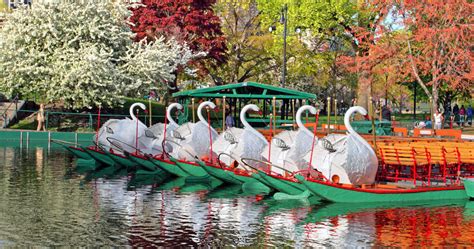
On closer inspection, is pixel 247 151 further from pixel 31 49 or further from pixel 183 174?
pixel 31 49

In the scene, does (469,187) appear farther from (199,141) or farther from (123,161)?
(123,161)

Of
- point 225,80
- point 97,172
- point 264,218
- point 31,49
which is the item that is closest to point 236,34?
point 225,80

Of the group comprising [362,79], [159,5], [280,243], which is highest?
[159,5]

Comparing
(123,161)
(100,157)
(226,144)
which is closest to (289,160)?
(226,144)

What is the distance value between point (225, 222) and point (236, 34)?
1995 inches

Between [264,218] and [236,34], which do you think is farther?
[236,34]

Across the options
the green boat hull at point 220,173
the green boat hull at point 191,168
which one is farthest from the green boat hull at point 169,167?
the green boat hull at point 220,173

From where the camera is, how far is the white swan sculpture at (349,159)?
85.8 feet

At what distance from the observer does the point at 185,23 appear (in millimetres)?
65562

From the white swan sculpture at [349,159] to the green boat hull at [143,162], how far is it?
9.34 m

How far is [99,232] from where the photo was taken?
2005 centimetres

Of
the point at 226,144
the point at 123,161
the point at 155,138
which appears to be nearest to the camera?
the point at 226,144

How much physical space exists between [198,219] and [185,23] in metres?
44.4

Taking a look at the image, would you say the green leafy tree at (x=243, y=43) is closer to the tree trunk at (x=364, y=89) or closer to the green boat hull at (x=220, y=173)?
the tree trunk at (x=364, y=89)
